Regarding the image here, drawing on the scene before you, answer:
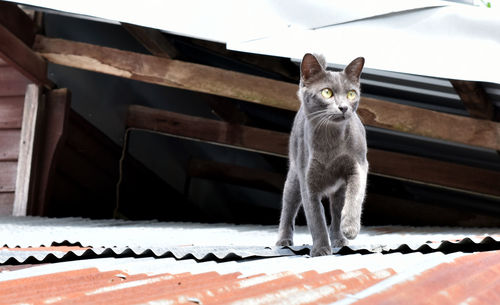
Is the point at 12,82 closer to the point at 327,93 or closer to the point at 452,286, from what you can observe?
the point at 327,93

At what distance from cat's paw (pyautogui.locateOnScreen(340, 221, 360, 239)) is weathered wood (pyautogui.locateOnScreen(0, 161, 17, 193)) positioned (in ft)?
15.0

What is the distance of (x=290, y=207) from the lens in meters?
3.00

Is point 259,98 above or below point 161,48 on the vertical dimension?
below

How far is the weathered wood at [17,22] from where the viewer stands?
525cm

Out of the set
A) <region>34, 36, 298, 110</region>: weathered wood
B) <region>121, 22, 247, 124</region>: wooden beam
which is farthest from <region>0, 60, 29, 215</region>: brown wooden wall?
<region>121, 22, 247, 124</region>: wooden beam

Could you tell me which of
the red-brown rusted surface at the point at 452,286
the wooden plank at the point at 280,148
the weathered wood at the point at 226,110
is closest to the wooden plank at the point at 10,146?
the wooden plank at the point at 280,148

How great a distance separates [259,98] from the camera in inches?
197

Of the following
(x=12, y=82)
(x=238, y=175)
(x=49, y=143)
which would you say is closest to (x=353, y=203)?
(x=49, y=143)

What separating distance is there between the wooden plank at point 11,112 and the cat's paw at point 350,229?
182 inches

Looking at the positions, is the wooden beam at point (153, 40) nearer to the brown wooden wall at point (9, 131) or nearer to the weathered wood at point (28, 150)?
the weathered wood at point (28, 150)

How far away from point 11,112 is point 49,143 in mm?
488

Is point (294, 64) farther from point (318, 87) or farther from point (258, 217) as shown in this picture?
point (258, 217)

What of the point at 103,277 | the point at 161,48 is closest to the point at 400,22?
the point at 161,48

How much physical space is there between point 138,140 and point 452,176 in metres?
3.75
